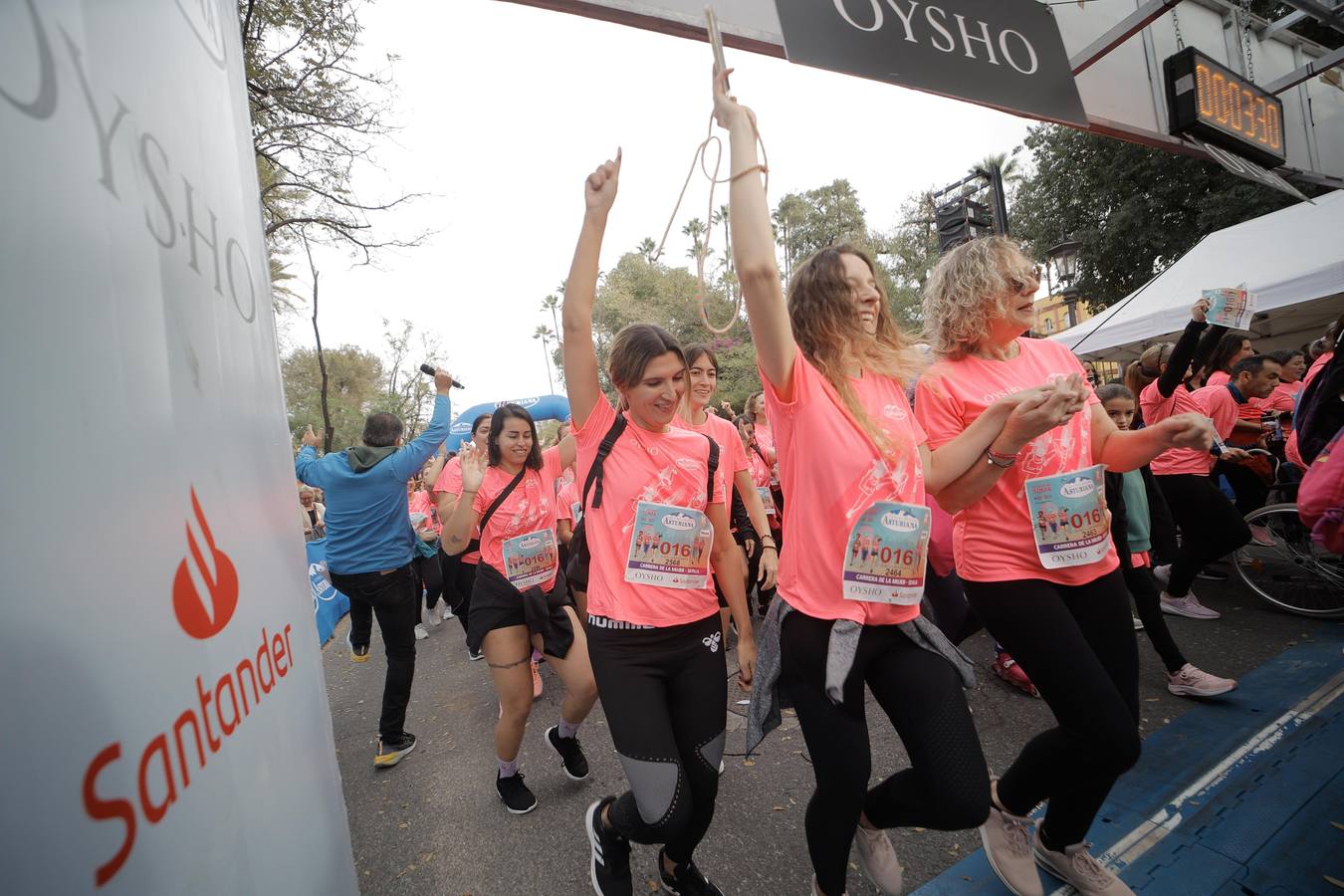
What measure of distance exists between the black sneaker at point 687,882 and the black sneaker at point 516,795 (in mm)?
1079

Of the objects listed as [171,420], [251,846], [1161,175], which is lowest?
[251,846]

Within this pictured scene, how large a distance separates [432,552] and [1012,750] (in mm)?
5437

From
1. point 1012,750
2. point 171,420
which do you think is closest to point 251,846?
point 171,420

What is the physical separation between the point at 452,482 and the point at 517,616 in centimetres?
178

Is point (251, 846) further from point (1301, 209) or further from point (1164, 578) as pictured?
point (1301, 209)

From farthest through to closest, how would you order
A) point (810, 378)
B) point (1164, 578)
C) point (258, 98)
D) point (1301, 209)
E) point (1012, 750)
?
point (1301, 209), point (258, 98), point (1164, 578), point (1012, 750), point (810, 378)

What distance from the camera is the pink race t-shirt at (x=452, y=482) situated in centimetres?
442

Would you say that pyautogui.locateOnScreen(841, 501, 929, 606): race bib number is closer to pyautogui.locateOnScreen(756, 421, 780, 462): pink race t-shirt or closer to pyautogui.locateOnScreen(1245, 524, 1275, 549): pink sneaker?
pyautogui.locateOnScreen(756, 421, 780, 462): pink race t-shirt

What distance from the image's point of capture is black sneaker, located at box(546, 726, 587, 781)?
10.4 ft

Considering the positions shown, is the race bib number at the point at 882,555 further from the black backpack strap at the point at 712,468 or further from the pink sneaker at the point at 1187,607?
the pink sneaker at the point at 1187,607

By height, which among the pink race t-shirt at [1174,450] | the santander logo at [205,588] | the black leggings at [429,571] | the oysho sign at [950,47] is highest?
the oysho sign at [950,47]

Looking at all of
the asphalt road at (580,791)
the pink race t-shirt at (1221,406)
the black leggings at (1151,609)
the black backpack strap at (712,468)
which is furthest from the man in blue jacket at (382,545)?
the pink race t-shirt at (1221,406)

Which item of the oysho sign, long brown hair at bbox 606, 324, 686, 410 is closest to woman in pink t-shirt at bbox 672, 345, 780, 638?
long brown hair at bbox 606, 324, 686, 410

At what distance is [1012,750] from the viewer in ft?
9.84
